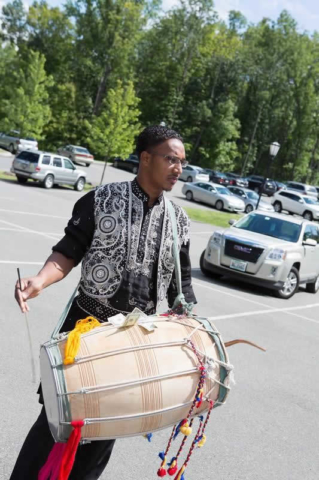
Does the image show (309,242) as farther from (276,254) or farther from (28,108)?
(28,108)

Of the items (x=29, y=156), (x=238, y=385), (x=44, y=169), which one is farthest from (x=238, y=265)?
(x=29, y=156)

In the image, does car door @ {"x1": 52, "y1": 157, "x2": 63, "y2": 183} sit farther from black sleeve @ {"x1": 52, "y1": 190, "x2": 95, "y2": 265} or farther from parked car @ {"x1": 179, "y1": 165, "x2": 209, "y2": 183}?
black sleeve @ {"x1": 52, "y1": 190, "x2": 95, "y2": 265}

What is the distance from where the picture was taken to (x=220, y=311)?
955 centimetres

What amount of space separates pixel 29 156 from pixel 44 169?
37.6 inches

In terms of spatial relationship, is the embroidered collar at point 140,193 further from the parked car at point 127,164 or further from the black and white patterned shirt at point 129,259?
the parked car at point 127,164

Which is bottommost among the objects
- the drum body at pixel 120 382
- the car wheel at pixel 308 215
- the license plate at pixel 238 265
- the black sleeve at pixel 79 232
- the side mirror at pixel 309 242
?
the car wheel at pixel 308 215

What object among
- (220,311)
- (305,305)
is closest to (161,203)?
(220,311)

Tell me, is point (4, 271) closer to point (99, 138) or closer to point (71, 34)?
point (99, 138)

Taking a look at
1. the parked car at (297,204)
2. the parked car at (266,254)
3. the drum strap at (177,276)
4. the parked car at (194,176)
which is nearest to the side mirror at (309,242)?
the parked car at (266,254)

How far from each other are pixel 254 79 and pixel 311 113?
779 cm

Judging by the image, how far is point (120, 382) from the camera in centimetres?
244

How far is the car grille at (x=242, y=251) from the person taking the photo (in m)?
12.1

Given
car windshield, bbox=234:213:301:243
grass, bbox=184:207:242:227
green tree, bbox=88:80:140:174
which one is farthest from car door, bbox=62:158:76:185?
car windshield, bbox=234:213:301:243

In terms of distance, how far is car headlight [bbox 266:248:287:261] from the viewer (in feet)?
39.7
